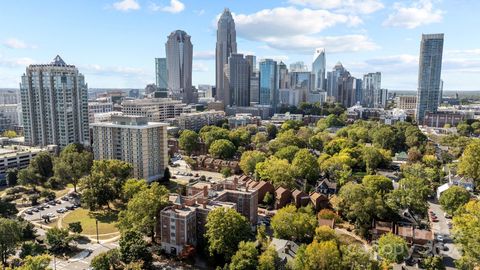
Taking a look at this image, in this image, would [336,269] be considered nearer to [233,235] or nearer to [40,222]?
[233,235]

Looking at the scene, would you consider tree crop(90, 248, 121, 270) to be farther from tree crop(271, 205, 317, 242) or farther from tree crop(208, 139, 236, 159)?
tree crop(208, 139, 236, 159)

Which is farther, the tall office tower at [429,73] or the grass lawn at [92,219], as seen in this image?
the tall office tower at [429,73]

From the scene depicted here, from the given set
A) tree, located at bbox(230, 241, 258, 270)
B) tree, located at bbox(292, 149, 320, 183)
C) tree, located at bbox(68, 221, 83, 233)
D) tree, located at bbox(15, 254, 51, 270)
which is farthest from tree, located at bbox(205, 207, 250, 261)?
tree, located at bbox(292, 149, 320, 183)

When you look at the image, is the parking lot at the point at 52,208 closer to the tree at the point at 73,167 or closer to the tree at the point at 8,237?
the tree at the point at 73,167

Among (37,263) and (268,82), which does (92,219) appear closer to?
(37,263)

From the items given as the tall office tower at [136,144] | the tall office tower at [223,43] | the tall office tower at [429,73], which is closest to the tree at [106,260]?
the tall office tower at [136,144]

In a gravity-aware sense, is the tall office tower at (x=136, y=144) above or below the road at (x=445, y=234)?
above

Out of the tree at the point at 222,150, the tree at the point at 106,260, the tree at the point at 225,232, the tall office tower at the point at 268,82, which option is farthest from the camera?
the tall office tower at the point at 268,82
